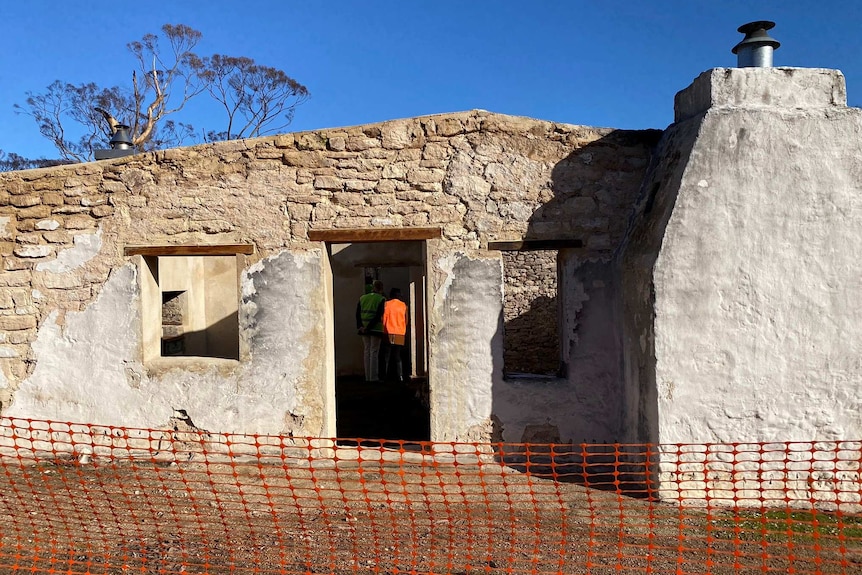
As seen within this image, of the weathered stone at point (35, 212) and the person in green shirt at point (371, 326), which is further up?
the weathered stone at point (35, 212)

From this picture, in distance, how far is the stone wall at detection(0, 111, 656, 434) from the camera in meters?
5.71

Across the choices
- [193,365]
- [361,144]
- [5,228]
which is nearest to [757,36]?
[361,144]

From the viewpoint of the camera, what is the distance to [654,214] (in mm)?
5059

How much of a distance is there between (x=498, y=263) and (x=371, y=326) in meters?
4.69

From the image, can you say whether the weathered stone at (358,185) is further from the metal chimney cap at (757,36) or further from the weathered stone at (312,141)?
the metal chimney cap at (757,36)

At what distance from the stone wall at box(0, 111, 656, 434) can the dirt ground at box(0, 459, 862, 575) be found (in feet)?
3.87

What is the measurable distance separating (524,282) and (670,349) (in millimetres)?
8754

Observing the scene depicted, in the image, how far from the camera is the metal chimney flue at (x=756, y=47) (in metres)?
5.05

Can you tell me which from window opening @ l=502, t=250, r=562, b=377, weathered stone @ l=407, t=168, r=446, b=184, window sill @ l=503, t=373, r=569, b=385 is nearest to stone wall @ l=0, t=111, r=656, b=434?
weathered stone @ l=407, t=168, r=446, b=184

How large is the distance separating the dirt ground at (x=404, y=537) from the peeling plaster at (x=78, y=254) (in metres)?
2.00

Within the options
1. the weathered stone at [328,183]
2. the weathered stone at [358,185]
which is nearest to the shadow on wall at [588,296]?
the weathered stone at [358,185]

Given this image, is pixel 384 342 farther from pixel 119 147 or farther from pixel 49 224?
pixel 49 224

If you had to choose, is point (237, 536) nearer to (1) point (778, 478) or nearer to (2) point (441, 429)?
(2) point (441, 429)

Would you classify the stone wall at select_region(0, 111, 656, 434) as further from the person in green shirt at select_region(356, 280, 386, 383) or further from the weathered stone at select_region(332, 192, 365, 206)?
the person in green shirt at select_region(356, 280, 386, 383)
